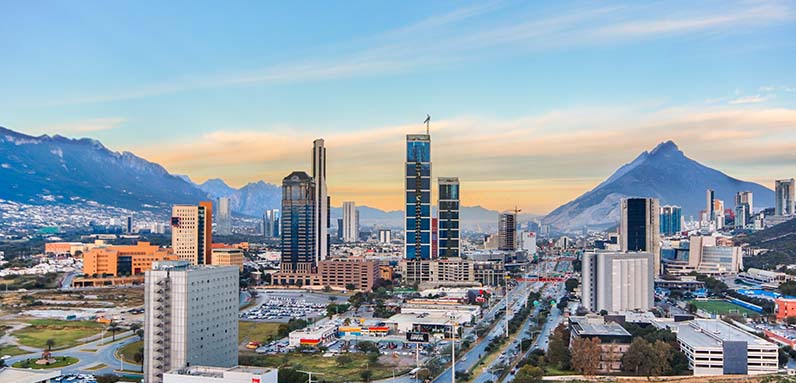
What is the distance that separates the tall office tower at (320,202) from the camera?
128ft

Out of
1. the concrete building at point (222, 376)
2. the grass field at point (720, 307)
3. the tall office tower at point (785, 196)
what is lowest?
the grass field at point (720, 307)

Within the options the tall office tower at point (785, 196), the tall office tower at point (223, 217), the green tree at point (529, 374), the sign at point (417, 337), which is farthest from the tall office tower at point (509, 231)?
the tall office tower at point (223, 217)

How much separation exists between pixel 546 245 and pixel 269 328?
52.0m

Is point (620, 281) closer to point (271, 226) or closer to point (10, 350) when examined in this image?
point (10, 350)

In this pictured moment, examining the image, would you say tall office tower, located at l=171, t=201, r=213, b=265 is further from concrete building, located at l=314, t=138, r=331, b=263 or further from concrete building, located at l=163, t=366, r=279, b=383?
concrete building, located at l=163, t=366, r=279, b=383

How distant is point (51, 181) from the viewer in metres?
94.7

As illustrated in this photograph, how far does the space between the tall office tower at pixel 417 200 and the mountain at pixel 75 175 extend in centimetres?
6322

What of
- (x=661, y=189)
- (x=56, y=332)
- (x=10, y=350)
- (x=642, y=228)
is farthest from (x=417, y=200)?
(x=661, y=189)

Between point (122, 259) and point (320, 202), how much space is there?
399 inches

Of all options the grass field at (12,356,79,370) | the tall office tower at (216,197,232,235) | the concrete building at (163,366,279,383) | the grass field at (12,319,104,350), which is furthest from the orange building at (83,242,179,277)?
the tall office tower at (216,197,232,235)

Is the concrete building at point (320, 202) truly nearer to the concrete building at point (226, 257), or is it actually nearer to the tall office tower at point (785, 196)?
the concrete building at point (226, 257)

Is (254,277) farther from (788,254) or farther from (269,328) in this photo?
(788,254)

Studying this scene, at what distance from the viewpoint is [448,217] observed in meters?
38.7

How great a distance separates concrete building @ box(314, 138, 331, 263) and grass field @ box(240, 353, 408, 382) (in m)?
20.7
